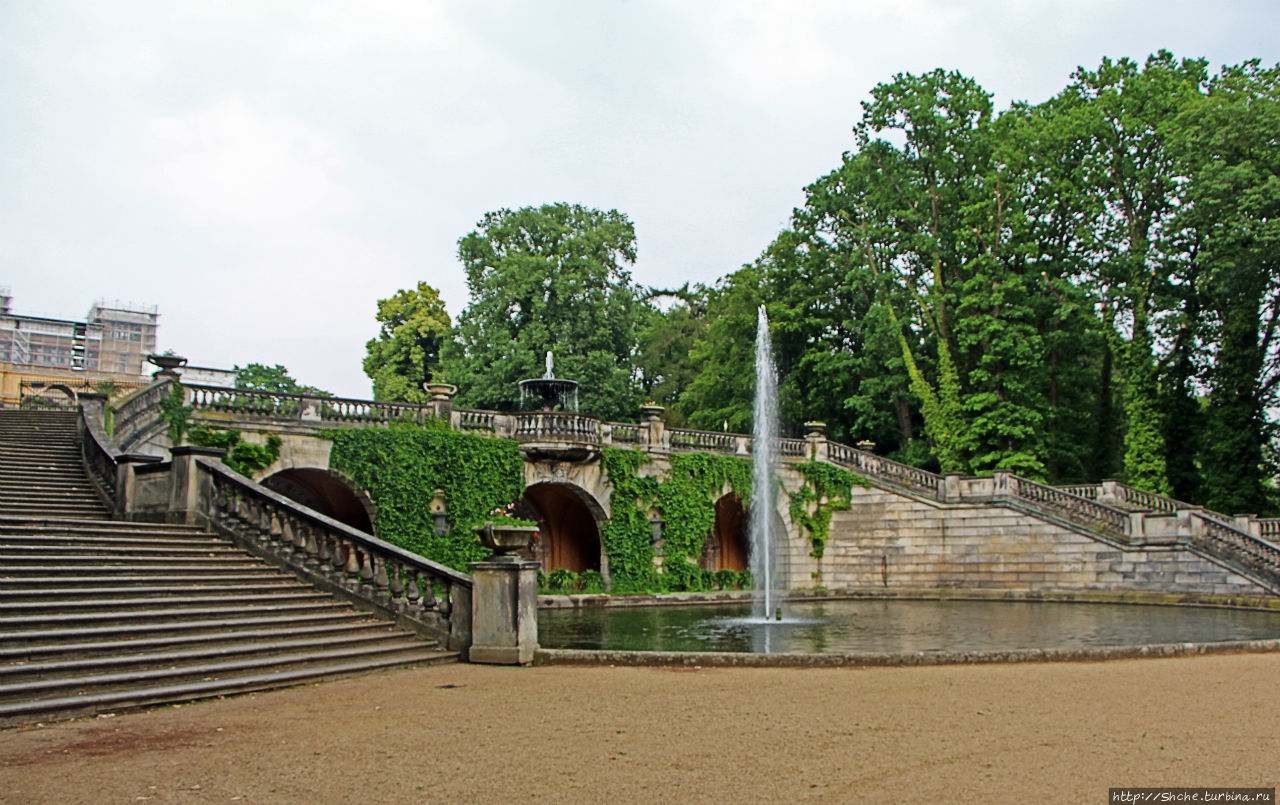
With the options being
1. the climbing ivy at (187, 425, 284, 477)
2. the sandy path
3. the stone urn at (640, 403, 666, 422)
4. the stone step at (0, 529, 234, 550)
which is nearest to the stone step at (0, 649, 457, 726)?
the sandy path

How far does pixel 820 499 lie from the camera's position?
31188 millimetres

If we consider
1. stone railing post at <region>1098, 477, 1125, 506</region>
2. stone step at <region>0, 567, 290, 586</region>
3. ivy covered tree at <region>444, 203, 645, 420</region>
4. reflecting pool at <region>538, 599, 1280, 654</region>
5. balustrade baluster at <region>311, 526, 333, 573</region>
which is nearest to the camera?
stone step at <region>0, 567, 290, 586</region>

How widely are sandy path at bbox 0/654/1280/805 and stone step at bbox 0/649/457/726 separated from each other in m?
0.23

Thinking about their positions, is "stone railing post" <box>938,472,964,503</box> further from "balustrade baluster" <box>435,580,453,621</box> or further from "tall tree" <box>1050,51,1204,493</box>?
"balustrade baluster" <box>435,580,453,621</box>

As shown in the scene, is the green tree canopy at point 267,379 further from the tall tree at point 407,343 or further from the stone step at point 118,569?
the stone step at point 118,569

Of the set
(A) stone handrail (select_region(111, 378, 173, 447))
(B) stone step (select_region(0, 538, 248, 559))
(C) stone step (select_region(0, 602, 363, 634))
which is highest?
(A) stone handrail (select_region(111, 378, 173, 447))

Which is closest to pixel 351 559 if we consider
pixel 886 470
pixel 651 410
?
pixel 651 410

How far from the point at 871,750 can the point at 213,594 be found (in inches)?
307

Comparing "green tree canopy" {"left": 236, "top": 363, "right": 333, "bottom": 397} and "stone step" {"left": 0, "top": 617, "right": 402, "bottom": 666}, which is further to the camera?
"green tree canopy" {"left": 236, "top": 363, "right": 333, "bottom": 397}

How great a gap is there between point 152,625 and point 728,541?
88.0 feet

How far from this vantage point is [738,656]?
11.3 metres

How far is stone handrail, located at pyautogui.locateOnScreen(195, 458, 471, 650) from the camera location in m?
11.9

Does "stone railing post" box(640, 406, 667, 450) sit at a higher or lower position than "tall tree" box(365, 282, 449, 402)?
lower

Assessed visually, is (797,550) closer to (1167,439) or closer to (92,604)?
(1167,439)
